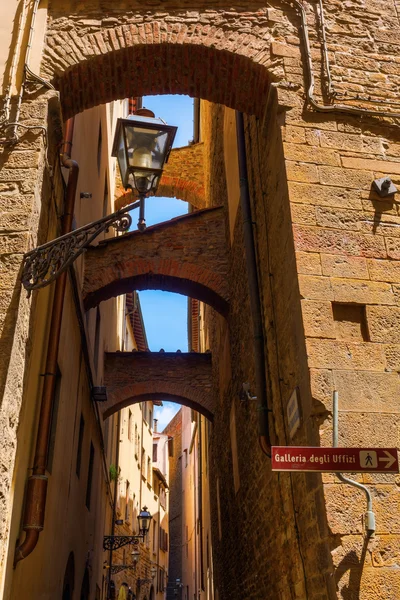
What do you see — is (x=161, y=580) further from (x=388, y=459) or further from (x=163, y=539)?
(x=388, y=459)

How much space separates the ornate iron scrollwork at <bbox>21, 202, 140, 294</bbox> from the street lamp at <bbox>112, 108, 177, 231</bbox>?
155 mm

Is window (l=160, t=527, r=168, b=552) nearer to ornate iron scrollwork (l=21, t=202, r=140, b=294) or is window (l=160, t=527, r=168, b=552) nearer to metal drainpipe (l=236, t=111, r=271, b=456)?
metal drainpipe (l=236, t=111, r=271, b=456)

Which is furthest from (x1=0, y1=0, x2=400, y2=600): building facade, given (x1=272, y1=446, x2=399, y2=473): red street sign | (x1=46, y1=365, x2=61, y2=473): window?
(x1=272, y1=446, x2=399, y2=473): red street sign

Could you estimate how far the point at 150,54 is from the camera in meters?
5.59

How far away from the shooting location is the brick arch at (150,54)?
544 cm

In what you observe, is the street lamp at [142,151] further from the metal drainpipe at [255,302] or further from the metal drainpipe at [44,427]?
the metal drainpipe at [255,302]

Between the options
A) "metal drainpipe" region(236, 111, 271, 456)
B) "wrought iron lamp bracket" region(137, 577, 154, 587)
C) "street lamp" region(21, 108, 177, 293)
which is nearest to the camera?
"street lamp" region(21, 108, 177, 293)

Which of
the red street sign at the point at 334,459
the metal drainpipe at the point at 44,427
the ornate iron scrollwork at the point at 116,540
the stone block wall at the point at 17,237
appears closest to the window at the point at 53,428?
the metal drainpipe at the point at 44,427

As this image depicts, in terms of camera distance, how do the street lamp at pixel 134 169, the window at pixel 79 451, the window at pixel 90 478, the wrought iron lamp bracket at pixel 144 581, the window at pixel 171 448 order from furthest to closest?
the window at pixel 171 448 → the wrought iron lamp bracket at pixel 144 581 → the window at pixel 90 478 → the window at pixel 79 451 → the street lamp at pixel 134 169

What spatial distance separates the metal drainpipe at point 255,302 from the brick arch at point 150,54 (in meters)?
1.16

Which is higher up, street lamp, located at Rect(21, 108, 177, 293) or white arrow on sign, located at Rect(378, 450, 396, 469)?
street lamp, located at Rect(21, 108, 177, 293)

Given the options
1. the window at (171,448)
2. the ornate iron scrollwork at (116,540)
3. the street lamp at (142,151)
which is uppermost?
the window at (171,448)

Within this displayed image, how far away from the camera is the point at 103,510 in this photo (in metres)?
13.1

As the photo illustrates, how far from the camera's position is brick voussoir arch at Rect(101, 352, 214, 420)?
503 inches
